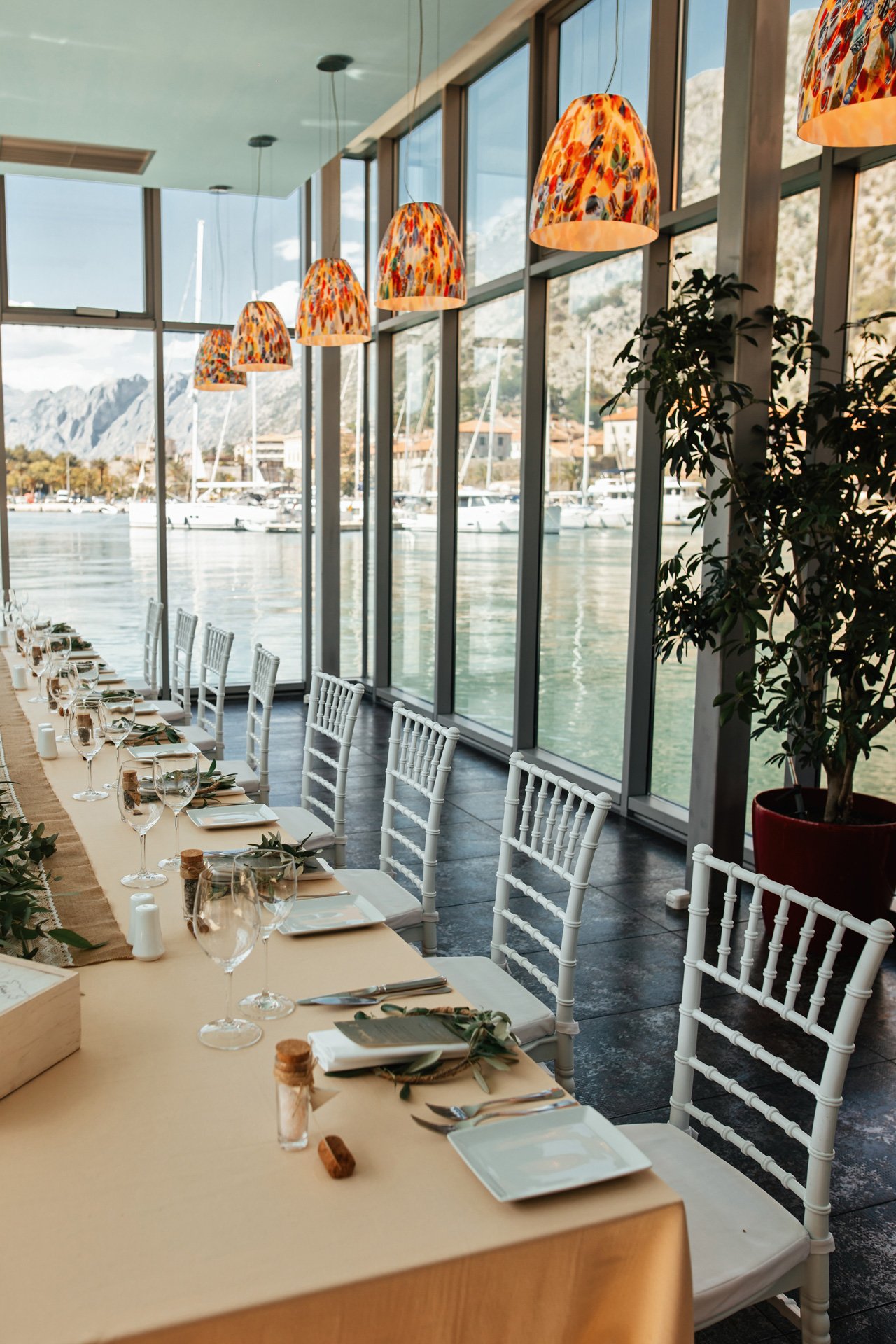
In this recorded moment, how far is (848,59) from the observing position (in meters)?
1.88

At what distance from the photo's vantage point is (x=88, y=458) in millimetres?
8406

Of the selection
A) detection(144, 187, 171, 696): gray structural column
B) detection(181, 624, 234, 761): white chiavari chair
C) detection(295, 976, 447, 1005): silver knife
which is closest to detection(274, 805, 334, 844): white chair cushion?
detection(181, 624, 234, 761): white chiavari chair

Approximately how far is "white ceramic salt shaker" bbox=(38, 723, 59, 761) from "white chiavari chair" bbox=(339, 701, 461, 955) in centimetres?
103

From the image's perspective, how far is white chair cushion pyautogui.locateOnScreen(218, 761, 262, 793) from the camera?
419 cm

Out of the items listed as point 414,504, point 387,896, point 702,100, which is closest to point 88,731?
point 387,896

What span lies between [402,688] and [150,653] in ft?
7.23

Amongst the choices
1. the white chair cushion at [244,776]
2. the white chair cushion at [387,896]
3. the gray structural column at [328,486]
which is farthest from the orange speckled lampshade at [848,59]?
the gray structural column at [328,486]

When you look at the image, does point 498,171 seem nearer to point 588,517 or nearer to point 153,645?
point 588,517

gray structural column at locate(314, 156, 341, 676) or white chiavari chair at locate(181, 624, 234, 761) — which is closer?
white chiavari chair at locate(181, 624, 234, 761)

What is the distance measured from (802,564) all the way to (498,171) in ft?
13.3

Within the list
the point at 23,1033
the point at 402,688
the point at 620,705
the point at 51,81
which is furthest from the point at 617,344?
the point at 23,1033

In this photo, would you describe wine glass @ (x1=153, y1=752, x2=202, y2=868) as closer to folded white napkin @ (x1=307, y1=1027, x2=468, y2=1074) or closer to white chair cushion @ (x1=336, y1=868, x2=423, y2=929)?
white chair cushion @ (x1=336, y1=868, x2=423, y2=929)

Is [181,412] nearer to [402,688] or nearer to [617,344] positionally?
[402,688]

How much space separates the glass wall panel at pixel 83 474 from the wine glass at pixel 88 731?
18.7 ft
